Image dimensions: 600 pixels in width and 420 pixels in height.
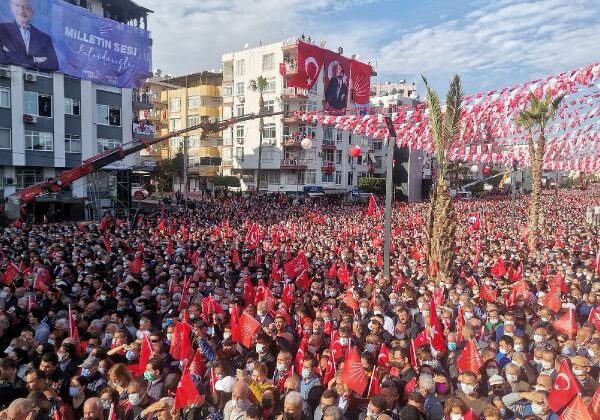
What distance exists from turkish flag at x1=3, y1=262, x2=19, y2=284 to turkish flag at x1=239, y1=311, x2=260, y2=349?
6.78 m

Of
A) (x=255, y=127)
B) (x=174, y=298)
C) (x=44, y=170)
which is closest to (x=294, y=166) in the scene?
(x=255, y=127)

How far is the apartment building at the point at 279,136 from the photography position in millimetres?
47125

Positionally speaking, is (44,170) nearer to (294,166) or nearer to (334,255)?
(294,166)

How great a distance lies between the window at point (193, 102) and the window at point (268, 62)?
31.4ft

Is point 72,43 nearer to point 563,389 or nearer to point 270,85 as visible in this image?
point 270,85

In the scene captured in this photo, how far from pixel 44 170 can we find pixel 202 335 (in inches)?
1136

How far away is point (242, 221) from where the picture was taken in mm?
23719

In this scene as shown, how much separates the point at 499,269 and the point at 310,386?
8452mm

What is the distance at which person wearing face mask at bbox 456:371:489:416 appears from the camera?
207 inches

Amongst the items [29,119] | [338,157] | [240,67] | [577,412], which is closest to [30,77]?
[29,119]

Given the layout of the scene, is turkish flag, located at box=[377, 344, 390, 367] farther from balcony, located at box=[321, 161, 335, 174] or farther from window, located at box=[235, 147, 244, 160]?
window, located at box=[235, 147, 244, 160]

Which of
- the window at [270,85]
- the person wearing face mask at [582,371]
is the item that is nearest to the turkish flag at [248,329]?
the person wearing face mask at [582,371]

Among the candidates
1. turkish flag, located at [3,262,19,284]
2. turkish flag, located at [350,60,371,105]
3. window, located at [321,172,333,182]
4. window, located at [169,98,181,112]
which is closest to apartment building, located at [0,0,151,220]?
turkish flag, located at [3,262,19,284]

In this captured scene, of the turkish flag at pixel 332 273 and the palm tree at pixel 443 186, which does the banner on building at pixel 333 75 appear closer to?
the palm tree at pixel 443 186
